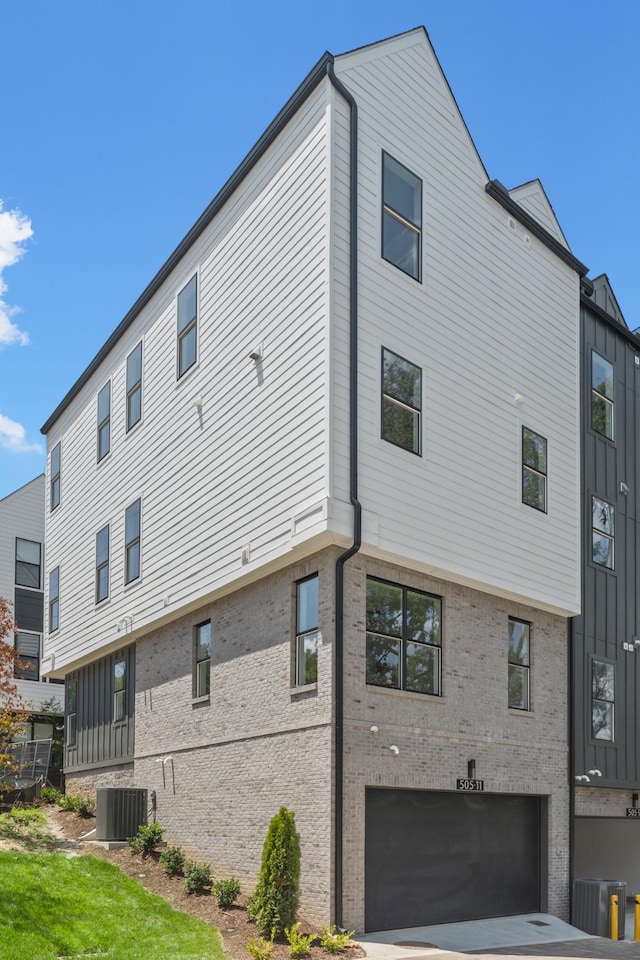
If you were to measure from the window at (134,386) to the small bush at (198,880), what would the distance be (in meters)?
10.7

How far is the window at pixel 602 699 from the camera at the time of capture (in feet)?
70.0

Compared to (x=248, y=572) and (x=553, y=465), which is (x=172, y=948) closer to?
(x=248, y=572)

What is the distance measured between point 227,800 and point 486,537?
6.55 m

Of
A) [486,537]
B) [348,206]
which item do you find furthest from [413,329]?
[486,537]

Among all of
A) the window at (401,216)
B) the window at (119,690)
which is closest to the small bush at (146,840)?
the window at (119,690)

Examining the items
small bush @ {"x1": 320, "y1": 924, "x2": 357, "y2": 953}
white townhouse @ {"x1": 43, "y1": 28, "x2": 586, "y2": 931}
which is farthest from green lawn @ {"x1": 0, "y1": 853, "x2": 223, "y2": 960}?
white townhouse @ {"x1": 43, "y1": 28, "x2": 586, "y2": 931}

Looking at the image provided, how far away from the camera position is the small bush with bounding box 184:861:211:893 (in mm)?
17031

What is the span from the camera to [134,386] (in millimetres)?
24531

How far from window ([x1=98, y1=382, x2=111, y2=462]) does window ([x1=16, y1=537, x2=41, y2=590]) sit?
13459 millimetres

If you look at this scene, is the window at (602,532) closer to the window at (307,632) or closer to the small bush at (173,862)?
the window at (307,632)

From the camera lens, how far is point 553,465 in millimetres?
21125

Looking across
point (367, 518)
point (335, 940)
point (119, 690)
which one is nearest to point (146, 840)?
point (119, 690)

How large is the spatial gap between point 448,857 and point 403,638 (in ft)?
12.9

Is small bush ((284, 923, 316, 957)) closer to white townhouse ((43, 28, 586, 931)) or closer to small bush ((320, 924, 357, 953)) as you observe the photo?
small bush ((320, 924, 357, 953))
